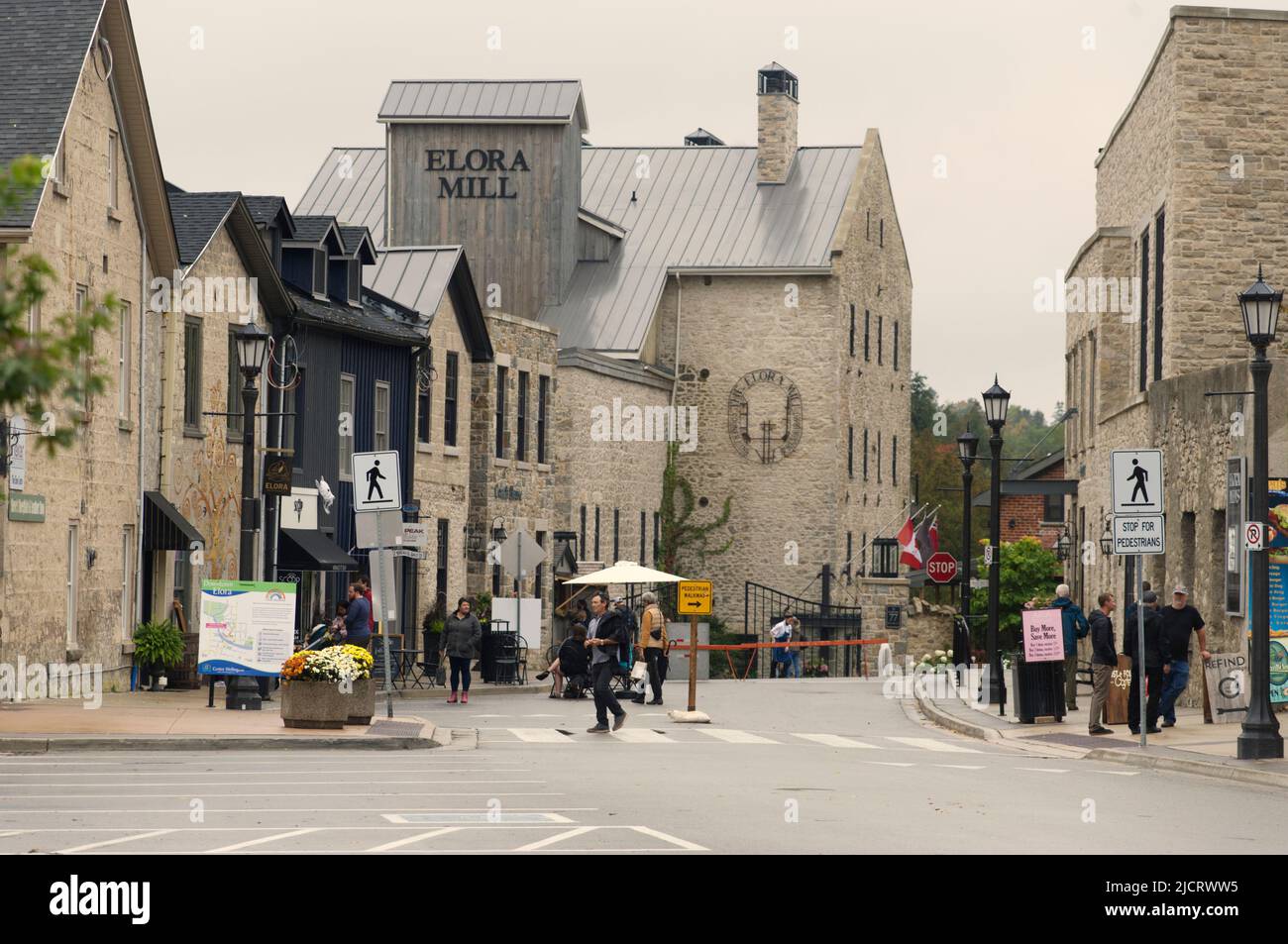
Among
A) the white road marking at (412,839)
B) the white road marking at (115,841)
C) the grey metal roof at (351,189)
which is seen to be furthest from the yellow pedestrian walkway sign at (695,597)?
the grey metal roof at (351,189)

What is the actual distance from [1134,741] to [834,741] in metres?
3.62

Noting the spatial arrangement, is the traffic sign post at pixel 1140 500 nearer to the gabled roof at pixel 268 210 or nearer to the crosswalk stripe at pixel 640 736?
the crosswalk stripe at pixel 640 736

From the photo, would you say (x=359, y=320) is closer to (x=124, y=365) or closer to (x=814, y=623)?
(x=124, y=365)

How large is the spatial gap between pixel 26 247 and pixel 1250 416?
16362 mm

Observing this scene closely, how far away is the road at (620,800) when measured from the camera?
12.5 m

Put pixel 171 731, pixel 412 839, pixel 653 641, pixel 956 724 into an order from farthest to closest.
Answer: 1. pixel 653 641
2. pixel 956 724
3. pixel 171 731
4. pixel 412 839

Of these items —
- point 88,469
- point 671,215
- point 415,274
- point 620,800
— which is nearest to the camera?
point 620,800

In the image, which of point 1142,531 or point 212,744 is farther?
point 1142,531

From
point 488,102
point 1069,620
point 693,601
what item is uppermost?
point 488,102

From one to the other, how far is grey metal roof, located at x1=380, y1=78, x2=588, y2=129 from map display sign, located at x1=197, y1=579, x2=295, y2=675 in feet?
113

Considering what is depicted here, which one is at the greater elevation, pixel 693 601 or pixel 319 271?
pixel 319 271

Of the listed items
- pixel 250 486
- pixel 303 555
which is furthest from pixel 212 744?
pixel 303 555

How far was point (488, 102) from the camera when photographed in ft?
190

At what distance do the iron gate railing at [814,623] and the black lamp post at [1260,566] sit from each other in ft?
122
